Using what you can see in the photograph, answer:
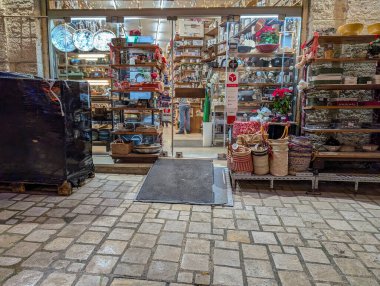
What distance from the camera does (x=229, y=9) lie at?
4652 millimetres

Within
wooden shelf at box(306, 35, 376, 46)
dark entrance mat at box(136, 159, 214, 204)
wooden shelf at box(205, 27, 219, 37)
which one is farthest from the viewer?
wooden shelf at box(205, 27, 219, 37)

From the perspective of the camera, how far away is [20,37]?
4.79m

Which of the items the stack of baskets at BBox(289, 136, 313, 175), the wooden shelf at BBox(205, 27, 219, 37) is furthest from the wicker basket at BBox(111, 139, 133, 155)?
the wooden shelf at BBox(205, 27, 219, 37)

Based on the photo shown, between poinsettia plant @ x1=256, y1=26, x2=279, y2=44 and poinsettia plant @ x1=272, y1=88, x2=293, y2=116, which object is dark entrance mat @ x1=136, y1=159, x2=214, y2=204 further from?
poinsettia plant @ x1=256, y1=26, x2=279, y2=44

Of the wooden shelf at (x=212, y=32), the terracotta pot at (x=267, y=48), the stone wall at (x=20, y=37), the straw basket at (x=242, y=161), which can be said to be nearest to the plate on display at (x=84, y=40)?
the stone wall at (x=20, y=37)

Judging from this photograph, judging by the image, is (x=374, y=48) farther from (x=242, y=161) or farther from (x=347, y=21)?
(x=242, y=161)

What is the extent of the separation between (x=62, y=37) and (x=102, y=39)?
0.93 meters

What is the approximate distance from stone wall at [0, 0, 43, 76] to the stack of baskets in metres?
4.53

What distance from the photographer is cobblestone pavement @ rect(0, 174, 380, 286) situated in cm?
195

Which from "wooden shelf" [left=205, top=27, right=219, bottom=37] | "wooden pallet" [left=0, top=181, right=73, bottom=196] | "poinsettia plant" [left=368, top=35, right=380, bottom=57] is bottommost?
"wooden pallet" [left=0, top=181, right=73, bottom=196]

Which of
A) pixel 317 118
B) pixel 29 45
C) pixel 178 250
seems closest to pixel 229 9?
pixel 317 118

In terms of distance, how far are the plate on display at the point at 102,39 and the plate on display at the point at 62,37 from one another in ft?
2.25

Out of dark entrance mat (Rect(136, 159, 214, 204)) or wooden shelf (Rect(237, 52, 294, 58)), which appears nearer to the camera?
dark entrance mat (Rect(136, 159, 214, 204))

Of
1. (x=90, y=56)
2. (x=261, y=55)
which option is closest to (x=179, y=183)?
(x=261, y=55)
